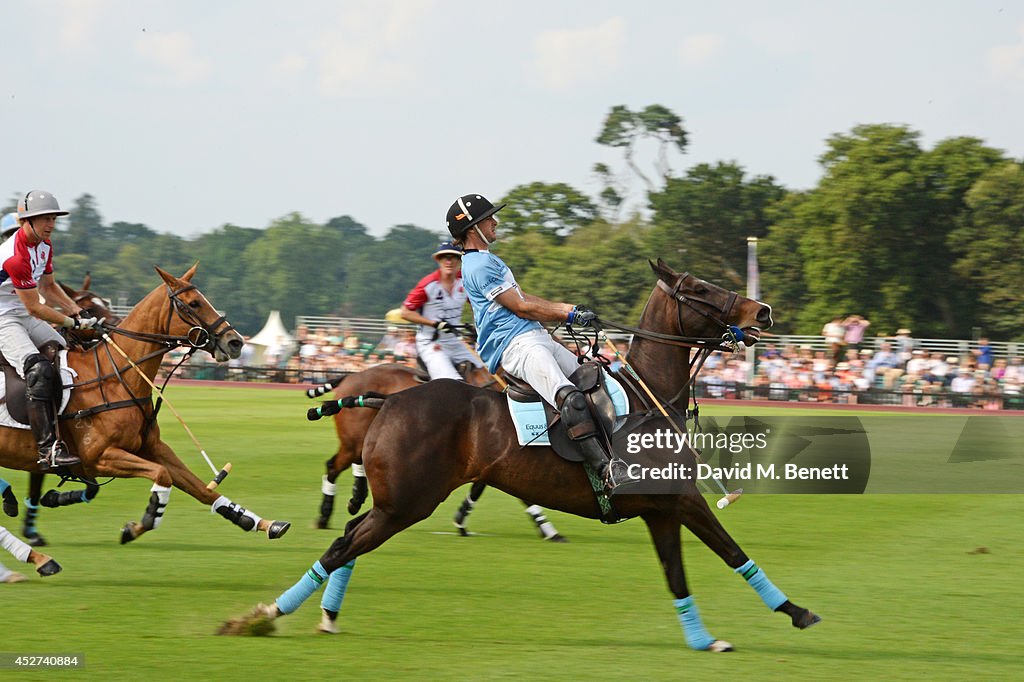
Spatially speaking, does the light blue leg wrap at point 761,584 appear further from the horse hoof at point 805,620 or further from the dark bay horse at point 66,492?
the dark bay horse at point 66,492

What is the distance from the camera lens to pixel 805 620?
→ 6910 mm

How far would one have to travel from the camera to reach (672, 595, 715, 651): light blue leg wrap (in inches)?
262

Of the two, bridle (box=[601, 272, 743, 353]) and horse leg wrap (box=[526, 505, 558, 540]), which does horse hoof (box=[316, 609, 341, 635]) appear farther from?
horse leg wrap (box=[526, 505, 558, 540])

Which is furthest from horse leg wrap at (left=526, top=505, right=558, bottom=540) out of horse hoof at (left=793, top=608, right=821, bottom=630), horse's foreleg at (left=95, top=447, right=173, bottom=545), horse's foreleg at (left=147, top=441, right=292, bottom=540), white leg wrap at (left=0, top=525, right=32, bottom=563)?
white leg wrap at (left=0, top=525, right=32, bottom=563)

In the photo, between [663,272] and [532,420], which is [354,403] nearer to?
[532,420]

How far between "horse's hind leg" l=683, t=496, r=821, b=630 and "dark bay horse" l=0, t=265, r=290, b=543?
327 cm

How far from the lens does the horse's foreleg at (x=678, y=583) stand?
263 inches

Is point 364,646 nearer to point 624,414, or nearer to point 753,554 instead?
point 624,414

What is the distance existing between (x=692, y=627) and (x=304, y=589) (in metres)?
2.20

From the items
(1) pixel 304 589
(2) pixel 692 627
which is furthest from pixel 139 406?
(2) pixel 692 627

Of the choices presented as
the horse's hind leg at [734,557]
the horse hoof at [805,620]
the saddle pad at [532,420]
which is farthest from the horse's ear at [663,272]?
the horse hoof at [805,620]

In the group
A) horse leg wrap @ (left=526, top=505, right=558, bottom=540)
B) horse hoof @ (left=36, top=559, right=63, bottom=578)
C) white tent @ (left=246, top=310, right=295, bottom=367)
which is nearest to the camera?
horse hoof @ (left=36, top=559, right=63, bottom=578)

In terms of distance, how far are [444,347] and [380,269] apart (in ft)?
367

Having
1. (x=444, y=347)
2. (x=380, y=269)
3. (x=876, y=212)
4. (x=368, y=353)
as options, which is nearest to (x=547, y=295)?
(x=876, y=212)
